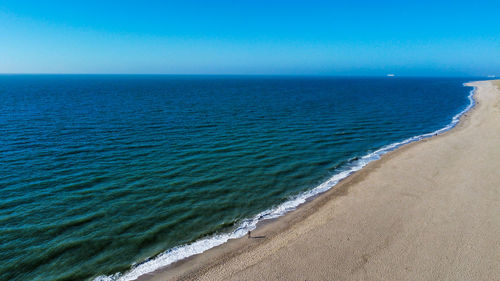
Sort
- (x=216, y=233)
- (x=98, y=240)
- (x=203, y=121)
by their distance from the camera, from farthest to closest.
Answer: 1. (x=203, y=121)
2. (x=216, y=233)
3. (x=98, y=240)

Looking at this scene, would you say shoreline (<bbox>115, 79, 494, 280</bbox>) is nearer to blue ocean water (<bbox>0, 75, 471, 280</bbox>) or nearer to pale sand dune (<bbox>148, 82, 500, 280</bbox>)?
pale sand dune (<bbox>148, 82, 500, 280</bbox>)

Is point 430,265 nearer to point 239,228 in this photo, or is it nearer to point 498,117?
point 239,228

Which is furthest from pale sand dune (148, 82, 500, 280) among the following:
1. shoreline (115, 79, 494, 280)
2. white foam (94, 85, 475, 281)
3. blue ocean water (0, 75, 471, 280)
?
blue ocean water (0, 75, 471, 280)

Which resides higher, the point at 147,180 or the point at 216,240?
the point at 147,180

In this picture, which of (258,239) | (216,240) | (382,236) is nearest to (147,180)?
(216,240)

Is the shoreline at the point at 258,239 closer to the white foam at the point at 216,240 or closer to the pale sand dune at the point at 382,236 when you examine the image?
the pale sand dune at the point at 382,236

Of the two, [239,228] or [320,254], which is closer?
[320,254]

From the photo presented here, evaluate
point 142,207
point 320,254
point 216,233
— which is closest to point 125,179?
point 142,207

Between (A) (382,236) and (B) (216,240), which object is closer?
(A) (382,236)

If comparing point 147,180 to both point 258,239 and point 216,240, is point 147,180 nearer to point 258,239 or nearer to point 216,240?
point 216,240
